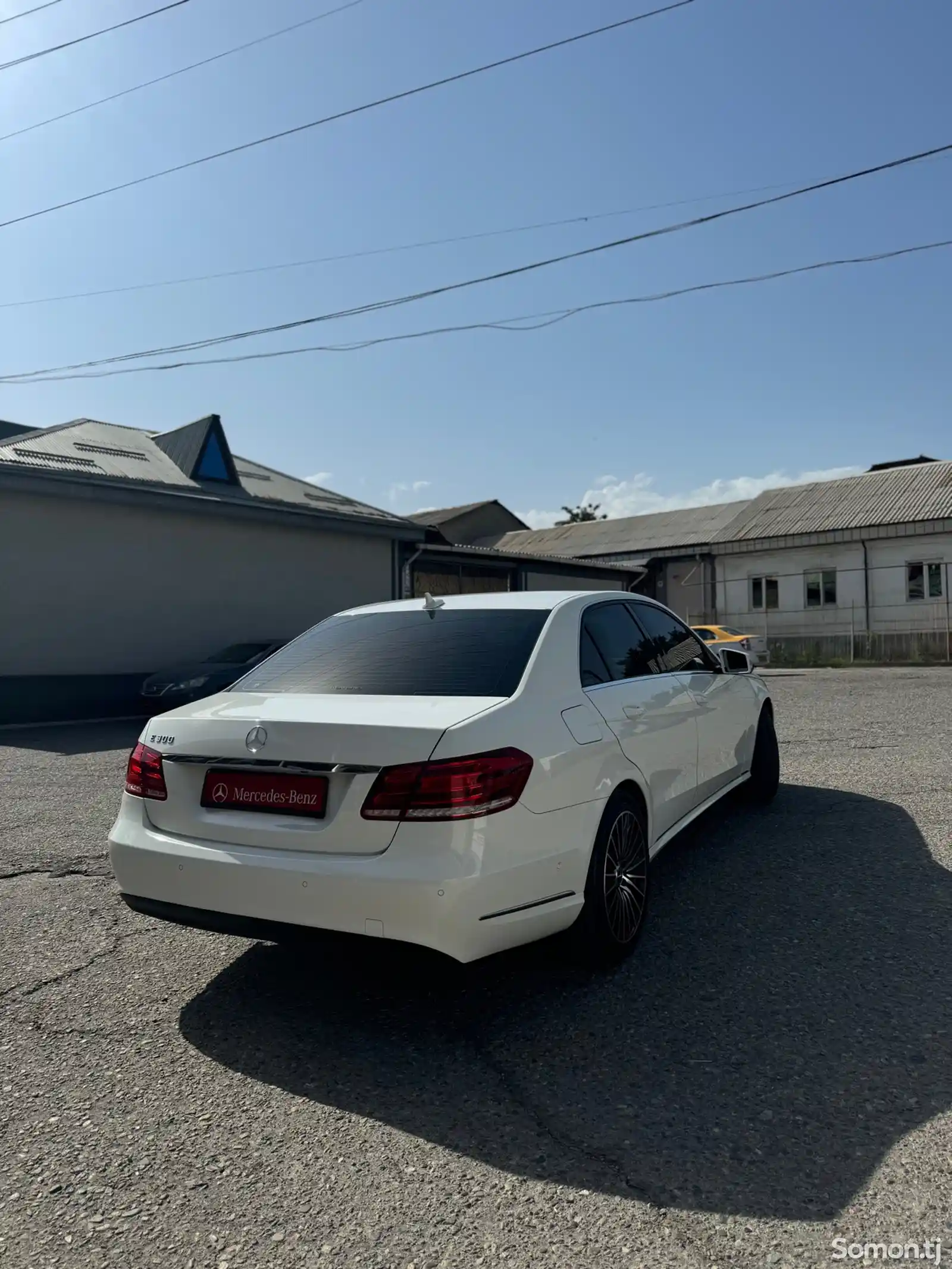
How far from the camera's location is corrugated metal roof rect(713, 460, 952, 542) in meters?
31.6

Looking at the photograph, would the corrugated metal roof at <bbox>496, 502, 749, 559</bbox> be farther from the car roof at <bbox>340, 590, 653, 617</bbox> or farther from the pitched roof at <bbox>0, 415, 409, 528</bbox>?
the car roof at <bbox>340, 590, 653, 617</bbox>

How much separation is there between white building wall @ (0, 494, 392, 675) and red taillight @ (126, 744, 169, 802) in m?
11.6

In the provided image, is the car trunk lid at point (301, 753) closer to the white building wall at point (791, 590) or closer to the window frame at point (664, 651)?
the window frame at point (664, 651)

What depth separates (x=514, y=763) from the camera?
293 cm

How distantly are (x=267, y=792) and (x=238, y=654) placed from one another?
11579 mm

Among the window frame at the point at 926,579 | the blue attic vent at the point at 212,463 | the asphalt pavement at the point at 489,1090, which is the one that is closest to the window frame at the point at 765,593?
the window frame at the point at 926,579

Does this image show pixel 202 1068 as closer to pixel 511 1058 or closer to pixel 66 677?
pixel 511 1058

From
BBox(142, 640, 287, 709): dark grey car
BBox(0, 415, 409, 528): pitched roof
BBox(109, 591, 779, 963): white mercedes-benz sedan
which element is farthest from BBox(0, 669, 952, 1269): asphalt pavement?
BBox(0, 415, 409, 528): pitched roof

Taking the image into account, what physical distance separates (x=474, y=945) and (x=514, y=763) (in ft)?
1.90

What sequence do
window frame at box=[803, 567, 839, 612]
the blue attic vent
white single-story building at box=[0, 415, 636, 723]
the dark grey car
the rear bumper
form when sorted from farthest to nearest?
window frame at box=[803, 567, 839, 612]
the blue attic vent
white single-story building at box=[0, 415, 636, 723]
the dark grey car
the rear bumper

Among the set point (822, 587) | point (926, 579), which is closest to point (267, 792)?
point (926, 579)

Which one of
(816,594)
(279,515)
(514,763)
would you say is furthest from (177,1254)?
(816,594)

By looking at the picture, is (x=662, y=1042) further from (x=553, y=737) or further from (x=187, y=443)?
(x=187, y=443)

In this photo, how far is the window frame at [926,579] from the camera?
1177 inches
